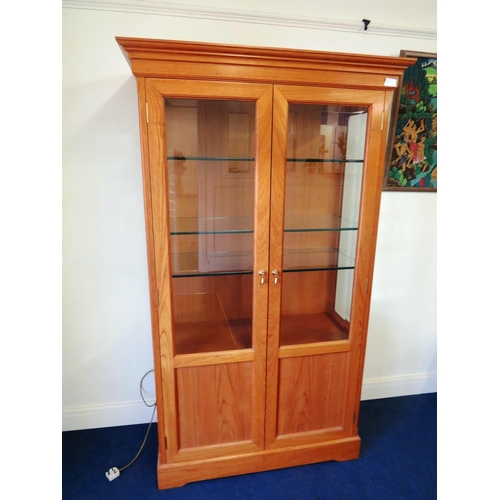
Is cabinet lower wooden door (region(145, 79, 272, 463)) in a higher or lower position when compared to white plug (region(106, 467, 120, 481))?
higher

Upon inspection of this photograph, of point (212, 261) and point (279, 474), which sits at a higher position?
point (212, 261)

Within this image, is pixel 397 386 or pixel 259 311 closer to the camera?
pixel 259 311

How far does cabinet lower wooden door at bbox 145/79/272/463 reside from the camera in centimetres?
146

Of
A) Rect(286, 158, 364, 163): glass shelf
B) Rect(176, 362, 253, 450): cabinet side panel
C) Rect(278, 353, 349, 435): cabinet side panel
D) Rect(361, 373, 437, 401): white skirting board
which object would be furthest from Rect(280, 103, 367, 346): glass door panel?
Rect(361, 373, 437, 401): white skirting board

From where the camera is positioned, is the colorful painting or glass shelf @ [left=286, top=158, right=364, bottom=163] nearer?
glass shelf @ [left=286, top=158, right=364, bottom=163]

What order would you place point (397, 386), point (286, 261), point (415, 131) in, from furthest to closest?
1. point (397, 386)
2. point (415, 131)
3. point (286, 261)

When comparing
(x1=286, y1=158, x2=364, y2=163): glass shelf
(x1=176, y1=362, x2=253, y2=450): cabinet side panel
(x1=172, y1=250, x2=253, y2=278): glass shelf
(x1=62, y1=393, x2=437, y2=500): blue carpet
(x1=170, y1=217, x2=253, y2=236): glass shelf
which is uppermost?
(x1=286, y1=158, x2=364, y2=163): glass shelf

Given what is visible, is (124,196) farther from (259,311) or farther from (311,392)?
(311,392)

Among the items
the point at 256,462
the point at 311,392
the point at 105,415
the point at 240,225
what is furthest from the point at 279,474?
the point at 240,225

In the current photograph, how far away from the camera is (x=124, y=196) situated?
1856 millimetres

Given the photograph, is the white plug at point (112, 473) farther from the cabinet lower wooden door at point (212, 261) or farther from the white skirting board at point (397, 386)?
the white skirting board at point (397, 386)

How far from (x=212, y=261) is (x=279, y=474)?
1180 mm

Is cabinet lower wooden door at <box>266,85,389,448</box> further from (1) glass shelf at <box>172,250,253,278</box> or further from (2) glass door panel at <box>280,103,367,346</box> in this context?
(1) glass shelf at <box>172,250,253,278</box>

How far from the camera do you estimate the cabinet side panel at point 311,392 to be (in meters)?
1.75
